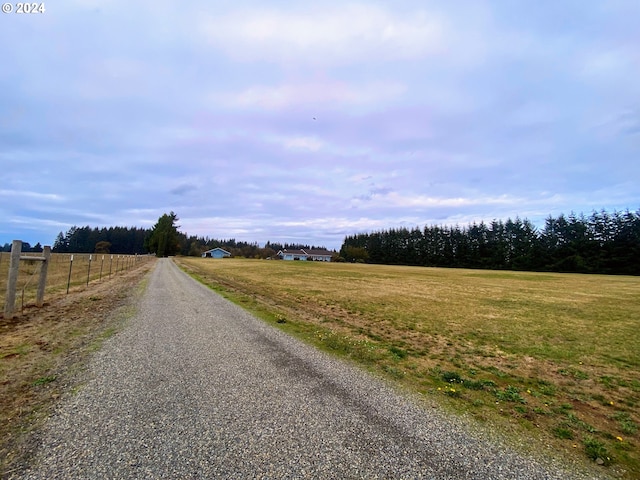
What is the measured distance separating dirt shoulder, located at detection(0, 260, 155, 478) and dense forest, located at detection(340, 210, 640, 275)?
88.2 metres

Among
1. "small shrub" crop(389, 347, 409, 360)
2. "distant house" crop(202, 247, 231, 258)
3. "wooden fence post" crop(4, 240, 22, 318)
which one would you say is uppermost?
"distant house" crop(202, 247, 231, 258)

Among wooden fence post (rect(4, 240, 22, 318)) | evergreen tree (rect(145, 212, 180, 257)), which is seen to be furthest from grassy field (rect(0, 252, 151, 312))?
evergreen tree (rect(145, 212, 180, 257))

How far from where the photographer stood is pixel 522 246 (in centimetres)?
8288

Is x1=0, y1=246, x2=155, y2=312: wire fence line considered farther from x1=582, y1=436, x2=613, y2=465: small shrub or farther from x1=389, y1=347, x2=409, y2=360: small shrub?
x1=582, y1=436, x2=613, y2=465: small shrub

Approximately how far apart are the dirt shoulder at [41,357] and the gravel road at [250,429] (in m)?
0.22

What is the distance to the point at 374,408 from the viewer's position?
4301 millimetres

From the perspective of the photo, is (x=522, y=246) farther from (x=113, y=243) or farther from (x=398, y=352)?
(x=113, y=243)

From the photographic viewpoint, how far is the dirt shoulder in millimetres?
3423

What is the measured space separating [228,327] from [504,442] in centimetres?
711

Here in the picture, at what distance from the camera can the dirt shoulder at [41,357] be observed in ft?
11.2

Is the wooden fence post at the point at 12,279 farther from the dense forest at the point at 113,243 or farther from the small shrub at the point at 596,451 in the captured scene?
the dense forest at the point at 113,243

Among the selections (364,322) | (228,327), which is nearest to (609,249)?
(364,322)

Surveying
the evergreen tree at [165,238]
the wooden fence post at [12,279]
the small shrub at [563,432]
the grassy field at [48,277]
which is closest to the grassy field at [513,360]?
the small shrub at [563,432]

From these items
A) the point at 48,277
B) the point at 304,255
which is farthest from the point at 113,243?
the point at 48,277
